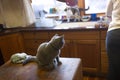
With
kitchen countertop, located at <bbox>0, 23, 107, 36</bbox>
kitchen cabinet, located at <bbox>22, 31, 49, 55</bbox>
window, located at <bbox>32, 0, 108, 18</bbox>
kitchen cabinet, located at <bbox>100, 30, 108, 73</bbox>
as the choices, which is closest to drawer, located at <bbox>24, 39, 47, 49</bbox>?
kitchen cabinet, located at <bbox>22, 31, 49, 55</bbox>

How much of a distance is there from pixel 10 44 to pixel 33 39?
0.39 metres

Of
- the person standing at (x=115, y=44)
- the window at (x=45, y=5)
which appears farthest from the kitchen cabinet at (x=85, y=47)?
the window at (x=45, y=5)

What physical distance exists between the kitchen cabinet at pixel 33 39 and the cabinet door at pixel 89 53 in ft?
1.68

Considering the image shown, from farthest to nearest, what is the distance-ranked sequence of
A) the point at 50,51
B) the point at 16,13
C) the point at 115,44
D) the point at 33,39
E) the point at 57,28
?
the point at 16,13
the point at 33,39
the point at 57,28
the point at 115,44
the point at 50,51

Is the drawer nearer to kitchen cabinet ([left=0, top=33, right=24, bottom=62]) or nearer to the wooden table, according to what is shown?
kitchen cabinet ([left=0, top=33, right=24, bottom=62])

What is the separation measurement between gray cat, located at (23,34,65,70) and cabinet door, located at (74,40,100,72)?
38.2 inches

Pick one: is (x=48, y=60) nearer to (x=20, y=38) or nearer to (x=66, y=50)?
(x=66, y=50)

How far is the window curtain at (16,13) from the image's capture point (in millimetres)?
2486

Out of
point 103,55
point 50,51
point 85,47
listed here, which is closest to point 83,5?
point 85,47

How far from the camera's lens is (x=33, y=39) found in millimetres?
2480

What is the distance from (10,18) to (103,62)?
1695mm

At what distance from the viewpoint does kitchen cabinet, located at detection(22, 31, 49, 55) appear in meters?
2.40

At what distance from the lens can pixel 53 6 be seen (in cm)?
289

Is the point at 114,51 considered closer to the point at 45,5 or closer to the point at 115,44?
the point at 115,44
